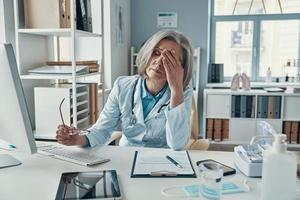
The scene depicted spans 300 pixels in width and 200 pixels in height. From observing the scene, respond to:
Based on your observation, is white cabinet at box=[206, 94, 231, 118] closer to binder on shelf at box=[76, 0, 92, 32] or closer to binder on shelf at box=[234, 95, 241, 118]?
binder on shelf at box=[234, 95, 241, 118]

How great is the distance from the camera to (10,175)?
3.35 feet

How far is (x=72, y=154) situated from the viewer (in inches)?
48.4

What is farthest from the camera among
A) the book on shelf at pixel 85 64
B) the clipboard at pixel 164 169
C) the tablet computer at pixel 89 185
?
Result: the book on shelf at pixel 85 64

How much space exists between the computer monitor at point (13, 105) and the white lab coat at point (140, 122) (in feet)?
1.25

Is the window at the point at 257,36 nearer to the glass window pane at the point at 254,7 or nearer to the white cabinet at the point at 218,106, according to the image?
the glass window pane at the point at 254,7

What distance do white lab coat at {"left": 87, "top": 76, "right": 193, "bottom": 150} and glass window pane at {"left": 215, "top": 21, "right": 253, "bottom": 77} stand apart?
271cm

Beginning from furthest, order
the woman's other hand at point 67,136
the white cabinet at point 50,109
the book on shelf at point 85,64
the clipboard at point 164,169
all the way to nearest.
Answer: the book on shelf at point 85,64, the white cabinet at point 50,109, the woman's other hand at point 67,136, the clipboard at point 164,169

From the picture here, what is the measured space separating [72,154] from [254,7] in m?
3.47

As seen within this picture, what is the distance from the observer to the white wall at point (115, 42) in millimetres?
3264

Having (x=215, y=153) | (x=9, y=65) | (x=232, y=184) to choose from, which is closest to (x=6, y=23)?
(x=9, y=65)

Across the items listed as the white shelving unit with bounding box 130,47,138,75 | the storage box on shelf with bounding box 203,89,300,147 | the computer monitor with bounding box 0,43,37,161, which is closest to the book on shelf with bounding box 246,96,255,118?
the storage box on shelf with bounding box 203,89,300,147

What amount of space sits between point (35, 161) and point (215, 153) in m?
0.70

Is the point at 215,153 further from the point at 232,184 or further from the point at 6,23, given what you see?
the point at 6,23

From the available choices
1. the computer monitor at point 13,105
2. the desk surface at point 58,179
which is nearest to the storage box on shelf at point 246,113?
the desk surface at point 58,179
